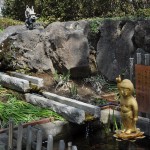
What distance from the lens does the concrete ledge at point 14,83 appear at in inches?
360

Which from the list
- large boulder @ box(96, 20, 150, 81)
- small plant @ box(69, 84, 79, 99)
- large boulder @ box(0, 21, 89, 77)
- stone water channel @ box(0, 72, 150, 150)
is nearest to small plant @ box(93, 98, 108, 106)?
stone water channel @ box(0, 72, 150, 150)

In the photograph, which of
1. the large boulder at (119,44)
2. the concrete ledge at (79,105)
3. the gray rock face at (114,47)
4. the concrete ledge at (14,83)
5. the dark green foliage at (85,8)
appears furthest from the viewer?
the dark green foliage at (85,8)

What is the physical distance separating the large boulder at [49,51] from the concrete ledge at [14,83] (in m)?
0.95

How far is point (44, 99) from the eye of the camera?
8633 millimetres

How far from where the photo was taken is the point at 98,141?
7613 mm

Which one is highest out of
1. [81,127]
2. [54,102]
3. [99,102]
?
[54,102]

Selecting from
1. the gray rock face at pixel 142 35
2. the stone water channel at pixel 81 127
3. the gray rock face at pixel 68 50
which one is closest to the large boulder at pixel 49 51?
the gray rock face at pixel 68 50

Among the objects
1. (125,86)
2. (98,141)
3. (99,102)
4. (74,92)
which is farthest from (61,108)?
(125,86)

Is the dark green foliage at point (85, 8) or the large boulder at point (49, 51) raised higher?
the dark green foliage at point (85, 8)

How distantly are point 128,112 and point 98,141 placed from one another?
3466 mm

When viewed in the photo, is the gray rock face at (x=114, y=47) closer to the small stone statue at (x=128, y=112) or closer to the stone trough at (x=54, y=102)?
the stone trough at (x=54, y=102)

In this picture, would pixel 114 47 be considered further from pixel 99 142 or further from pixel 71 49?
pixel 99 142

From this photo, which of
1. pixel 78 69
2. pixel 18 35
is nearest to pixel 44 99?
pixel 78 69

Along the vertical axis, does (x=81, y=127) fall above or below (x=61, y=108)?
below
